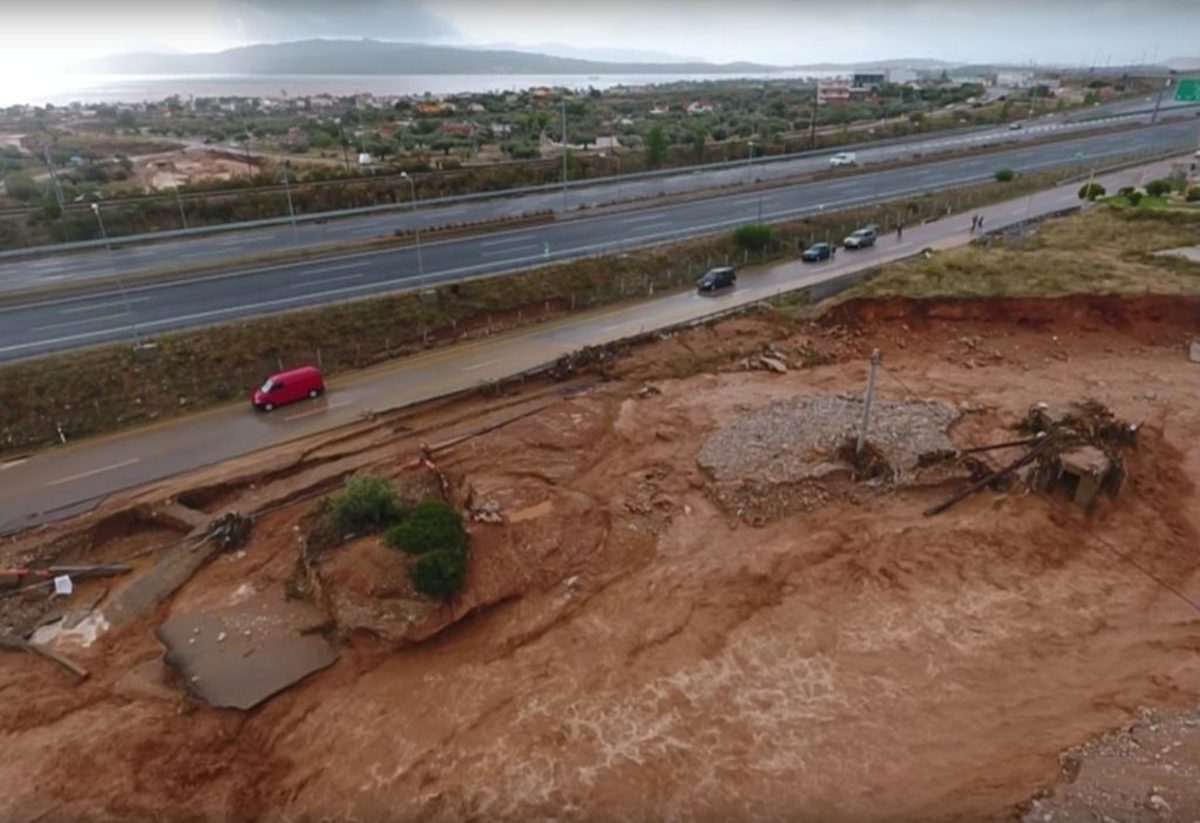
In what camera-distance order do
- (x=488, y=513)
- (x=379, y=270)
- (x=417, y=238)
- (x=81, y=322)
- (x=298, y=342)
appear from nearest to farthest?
(x=488, y=513) < (x=298, y=342) < (x=81, y=322) < (x=417, y=238) < (x=379, y=270)

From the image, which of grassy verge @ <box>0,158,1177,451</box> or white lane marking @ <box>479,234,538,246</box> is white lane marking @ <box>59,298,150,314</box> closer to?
grassy verge @ <box>0,158,1177,451</box>

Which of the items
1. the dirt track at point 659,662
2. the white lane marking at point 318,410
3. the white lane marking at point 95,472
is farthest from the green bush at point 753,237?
the white lane marking at point 95,472

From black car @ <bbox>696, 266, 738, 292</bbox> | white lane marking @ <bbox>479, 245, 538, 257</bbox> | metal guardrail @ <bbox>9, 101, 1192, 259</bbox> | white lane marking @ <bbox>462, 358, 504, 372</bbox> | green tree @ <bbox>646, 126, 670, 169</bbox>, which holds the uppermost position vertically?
green tree @ <bbox>646, 126, 670, 169</bbox>

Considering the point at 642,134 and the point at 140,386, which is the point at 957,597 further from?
the point at 642,134

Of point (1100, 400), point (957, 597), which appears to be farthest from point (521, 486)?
point (1100, 400)

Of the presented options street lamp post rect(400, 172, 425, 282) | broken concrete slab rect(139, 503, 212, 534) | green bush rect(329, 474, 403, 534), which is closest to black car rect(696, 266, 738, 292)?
street lamp post rect(400, 172, 425, 282)

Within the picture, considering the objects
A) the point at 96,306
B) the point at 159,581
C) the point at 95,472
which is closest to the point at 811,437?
the point at 159,581

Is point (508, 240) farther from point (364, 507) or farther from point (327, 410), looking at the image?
point (364, 507)
